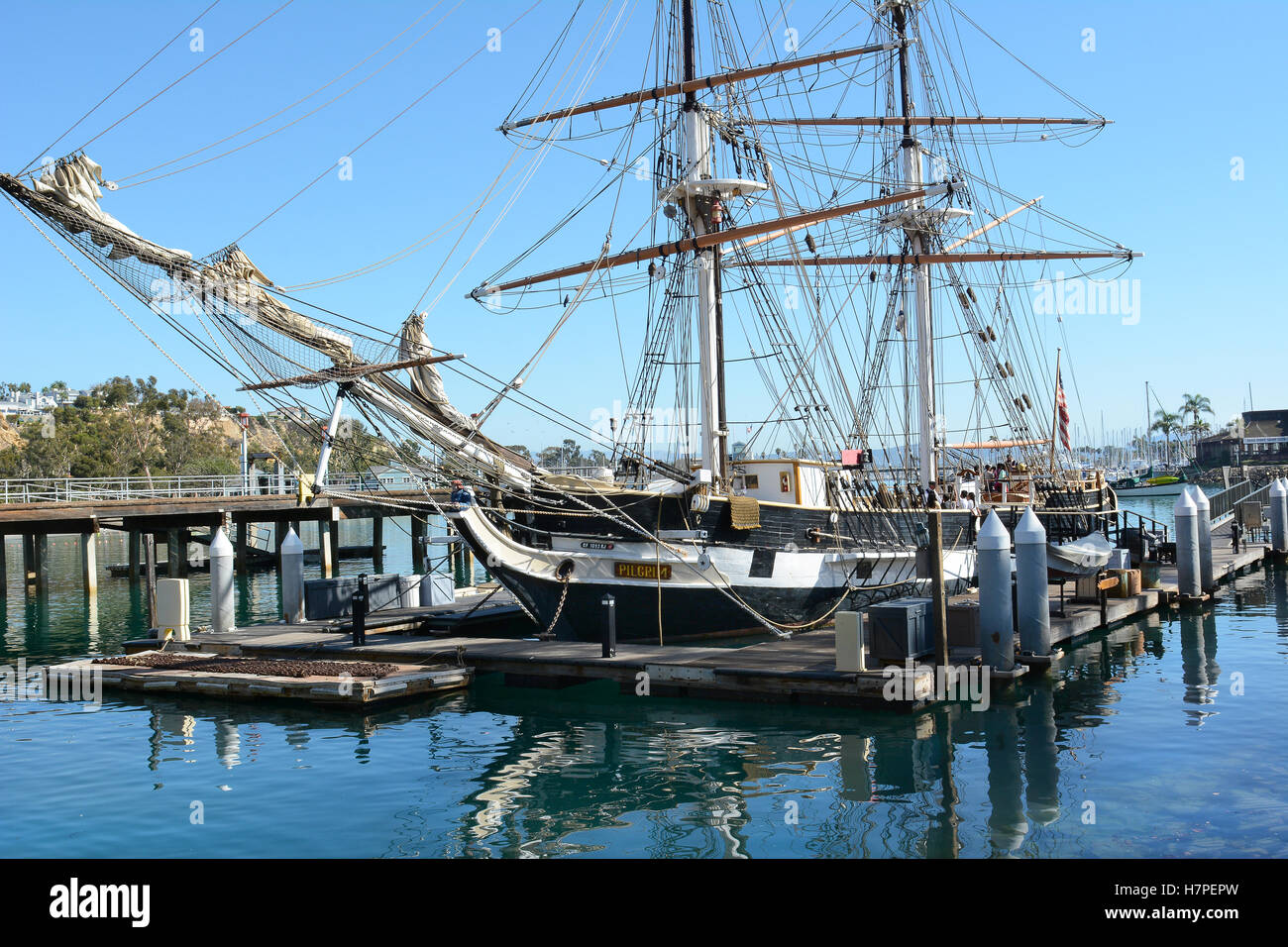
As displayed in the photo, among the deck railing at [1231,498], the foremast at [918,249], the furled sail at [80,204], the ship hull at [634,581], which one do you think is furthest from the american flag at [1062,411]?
the furled sail at [80,204]

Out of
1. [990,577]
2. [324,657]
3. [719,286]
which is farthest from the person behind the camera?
[719,286]

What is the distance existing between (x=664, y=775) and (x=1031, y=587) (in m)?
7.86

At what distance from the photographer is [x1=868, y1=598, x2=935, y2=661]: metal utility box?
54.1 feet

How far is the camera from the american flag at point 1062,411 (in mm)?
34406

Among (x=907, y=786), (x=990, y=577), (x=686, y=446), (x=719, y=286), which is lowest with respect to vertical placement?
(x=907, y=786)

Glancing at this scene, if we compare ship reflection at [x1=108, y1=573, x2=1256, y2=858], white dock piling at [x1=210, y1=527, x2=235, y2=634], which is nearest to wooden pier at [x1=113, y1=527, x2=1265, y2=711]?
ship reflection at [x1=108, y1=573, x2=1256, y2=858]

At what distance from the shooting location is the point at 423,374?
62.2 ft

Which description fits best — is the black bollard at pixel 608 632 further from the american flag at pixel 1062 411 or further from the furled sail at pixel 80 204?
the american flag at pixel 1062 411

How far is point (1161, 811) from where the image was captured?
36.5 ft

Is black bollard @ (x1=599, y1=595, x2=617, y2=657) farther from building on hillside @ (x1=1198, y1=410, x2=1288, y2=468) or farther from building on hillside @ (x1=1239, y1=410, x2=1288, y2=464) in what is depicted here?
building on hillside @ (x1=1239, y1=410, x2=1288, y2=464)

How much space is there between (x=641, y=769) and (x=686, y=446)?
14.7 meters
